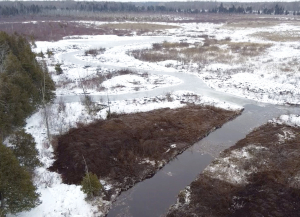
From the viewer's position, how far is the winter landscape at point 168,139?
12898 millimetres

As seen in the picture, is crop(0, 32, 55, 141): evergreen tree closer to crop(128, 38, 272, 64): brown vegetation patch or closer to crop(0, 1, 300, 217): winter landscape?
crop(0, 1, 300, 217): winter landscape

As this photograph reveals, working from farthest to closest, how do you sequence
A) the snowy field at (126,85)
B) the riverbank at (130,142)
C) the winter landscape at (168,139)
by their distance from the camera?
the riverbank at (130,142) < the snowy field at (126,85) < the winter landscape at (168,139)

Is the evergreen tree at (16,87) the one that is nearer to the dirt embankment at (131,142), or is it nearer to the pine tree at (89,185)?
the dirt embankment at (131,142)

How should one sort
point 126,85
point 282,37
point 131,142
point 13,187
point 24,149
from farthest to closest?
point 282,37 < point 126,85 < point 131,142 < point 24,149 < point 13,187

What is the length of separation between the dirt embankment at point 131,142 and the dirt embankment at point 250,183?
298 cm

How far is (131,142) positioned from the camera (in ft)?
59.2

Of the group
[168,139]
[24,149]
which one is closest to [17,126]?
[24,149]

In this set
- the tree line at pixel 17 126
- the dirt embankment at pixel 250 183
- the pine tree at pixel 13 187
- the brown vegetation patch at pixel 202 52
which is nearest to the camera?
the pine tree at pixel 13 187

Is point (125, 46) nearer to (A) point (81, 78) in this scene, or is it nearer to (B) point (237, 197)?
(A) point (81, 78)

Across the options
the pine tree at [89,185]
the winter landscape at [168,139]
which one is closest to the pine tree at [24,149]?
the winter landscape at [168,139]

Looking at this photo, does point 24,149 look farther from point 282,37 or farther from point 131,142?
point 282,37

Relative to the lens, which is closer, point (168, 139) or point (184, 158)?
point (184, 158)

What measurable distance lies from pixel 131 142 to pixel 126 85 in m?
12.9

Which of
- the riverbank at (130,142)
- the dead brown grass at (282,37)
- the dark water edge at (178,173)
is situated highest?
the dead brown grass at (282,37)
